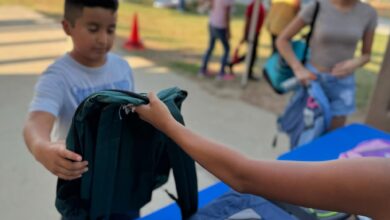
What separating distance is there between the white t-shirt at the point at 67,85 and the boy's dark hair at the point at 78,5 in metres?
0.15

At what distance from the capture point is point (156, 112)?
3.33 ft

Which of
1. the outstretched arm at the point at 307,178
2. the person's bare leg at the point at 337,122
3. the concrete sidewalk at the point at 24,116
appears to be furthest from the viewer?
the concrete sidewalk at the point at 24,116

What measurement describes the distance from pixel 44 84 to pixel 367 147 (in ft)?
4.81

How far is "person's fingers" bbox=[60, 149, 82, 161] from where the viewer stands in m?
1.03

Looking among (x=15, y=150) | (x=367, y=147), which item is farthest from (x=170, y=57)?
(x=367, y=147)

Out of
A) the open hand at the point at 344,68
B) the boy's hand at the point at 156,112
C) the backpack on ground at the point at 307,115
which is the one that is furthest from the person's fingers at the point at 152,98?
the open hand at the point at 344,68

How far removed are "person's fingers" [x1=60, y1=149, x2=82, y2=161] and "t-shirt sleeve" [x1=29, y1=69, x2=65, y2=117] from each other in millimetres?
322

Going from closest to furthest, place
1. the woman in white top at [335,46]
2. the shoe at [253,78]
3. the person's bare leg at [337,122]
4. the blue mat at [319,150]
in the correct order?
1. the blue mat at [319,150]
2. the woman in white top at [335,46]
3. the person's bare leg at [337,122]
4. the shoe at [253,78]

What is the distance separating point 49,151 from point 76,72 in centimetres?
45

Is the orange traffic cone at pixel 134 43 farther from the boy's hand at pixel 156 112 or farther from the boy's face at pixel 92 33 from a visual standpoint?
the boy's hand at pixel 156 112

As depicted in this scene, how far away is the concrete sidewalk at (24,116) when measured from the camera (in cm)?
272

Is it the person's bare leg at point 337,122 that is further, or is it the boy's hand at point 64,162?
the person's bare leg at point 337,122

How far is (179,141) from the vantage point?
990 mm

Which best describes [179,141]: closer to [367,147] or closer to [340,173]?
[340,173]
